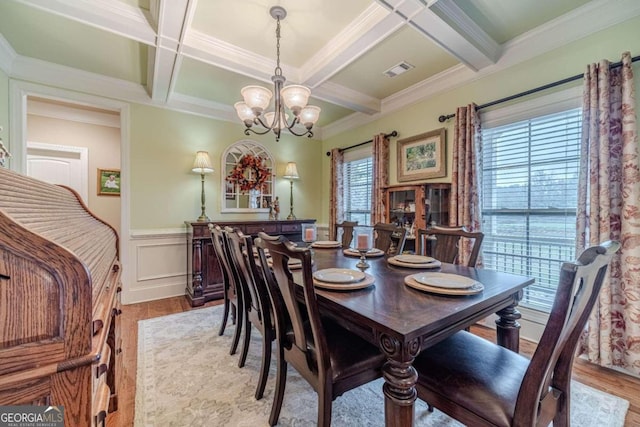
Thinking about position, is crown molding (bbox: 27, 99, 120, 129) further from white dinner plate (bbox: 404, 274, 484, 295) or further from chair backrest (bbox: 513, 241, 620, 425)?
chair backrest (bbox: 513, 241, 620, 425)

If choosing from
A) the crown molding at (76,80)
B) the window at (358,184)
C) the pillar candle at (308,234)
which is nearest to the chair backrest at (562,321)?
the pillar candle at (308,234)

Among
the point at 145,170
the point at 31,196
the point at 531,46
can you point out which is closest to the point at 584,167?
the point at 531,46

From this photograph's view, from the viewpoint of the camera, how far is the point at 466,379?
109 cm

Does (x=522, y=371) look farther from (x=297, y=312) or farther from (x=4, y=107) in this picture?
(x=4, y=107)

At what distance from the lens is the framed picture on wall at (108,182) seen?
4.34 metres

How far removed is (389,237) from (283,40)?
2.08 m

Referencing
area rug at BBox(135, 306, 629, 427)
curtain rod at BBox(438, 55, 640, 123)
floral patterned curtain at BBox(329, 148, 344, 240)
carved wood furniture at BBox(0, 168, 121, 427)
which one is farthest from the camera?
floral patterned curtain at BBox(329, 148, 344, 240)

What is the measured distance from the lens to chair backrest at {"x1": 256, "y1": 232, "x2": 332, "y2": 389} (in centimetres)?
115

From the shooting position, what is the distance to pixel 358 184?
4.44 m

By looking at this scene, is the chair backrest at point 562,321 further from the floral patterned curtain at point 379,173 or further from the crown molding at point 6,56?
the crown molding at point 6,56

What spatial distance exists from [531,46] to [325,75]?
187cm

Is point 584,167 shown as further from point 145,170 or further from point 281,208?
point 145,170

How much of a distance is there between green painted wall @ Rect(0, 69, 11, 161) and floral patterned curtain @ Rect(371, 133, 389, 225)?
4.05 m

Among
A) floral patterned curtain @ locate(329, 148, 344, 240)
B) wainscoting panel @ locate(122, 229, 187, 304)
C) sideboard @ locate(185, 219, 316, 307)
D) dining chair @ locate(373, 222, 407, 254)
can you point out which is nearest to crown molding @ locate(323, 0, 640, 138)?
floral patterned curtain @ locate(329, 148, 344, 240)
